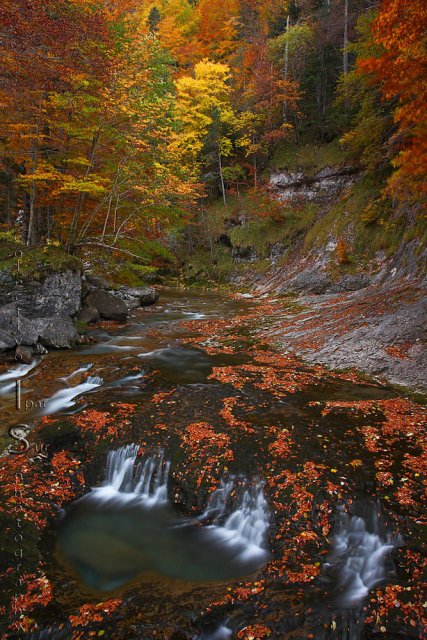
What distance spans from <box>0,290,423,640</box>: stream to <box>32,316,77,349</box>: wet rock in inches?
104

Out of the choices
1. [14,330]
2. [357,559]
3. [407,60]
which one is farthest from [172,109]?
[357,559]

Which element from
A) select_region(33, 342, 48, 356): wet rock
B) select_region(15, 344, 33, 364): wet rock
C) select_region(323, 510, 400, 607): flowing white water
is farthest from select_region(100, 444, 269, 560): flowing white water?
select_region(33, 342, 48, 356): wet rock

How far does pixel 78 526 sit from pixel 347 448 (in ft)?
12.6

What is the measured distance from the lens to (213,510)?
495cm

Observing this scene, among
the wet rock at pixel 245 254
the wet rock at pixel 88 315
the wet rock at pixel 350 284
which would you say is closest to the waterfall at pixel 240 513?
the wet rock at pixel 88 315

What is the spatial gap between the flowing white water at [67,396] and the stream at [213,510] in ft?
0.18

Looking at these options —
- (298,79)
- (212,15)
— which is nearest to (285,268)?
(298,79)

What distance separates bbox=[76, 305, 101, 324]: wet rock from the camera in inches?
544

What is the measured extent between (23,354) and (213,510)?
727 cm

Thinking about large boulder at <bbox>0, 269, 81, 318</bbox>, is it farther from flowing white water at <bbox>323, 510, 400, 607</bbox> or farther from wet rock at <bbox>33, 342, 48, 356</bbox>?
flowing white water at <bbox>323, 510, 400, 607</bbox>

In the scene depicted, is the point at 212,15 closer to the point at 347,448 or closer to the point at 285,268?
the point at 285,268

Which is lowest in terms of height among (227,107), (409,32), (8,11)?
(409,32)

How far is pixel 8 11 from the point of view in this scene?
794cm

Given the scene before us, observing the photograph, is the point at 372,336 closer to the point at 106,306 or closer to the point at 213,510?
the point at 213,510
